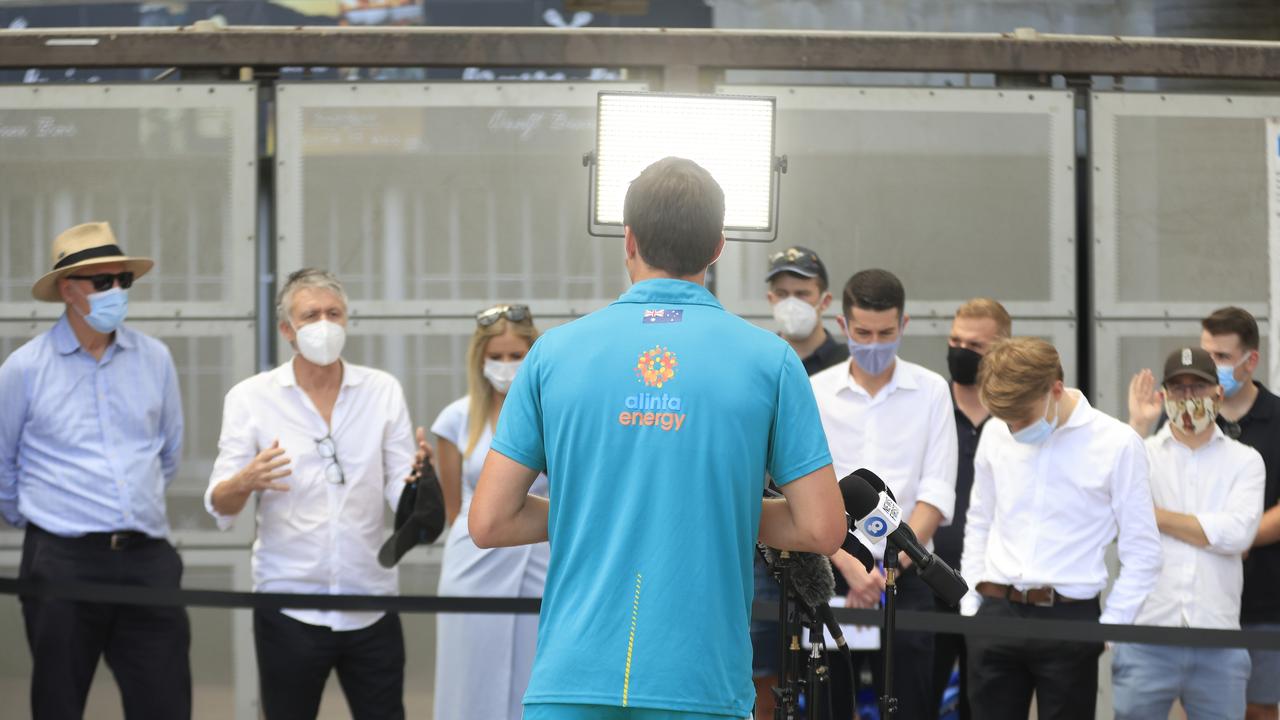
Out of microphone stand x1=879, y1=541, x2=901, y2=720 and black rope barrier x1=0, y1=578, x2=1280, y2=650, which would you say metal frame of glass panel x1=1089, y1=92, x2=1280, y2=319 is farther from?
microphone stand x1=879, y1=541, x2=901, y2=720

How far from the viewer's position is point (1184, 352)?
4535 mm

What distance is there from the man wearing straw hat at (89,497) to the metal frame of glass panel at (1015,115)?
221 centimetres

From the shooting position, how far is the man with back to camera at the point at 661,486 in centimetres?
242

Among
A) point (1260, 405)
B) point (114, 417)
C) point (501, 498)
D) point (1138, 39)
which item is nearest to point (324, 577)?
point (114, 417)

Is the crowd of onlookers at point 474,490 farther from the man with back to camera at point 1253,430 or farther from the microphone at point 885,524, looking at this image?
the microphone at point 885,524

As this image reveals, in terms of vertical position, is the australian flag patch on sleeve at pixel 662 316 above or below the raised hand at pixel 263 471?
above

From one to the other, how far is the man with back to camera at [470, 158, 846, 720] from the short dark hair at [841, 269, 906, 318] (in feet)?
7.28

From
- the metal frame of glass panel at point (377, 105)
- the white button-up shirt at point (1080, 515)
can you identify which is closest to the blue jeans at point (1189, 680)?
the white button-up shirt at point (1080, 515)

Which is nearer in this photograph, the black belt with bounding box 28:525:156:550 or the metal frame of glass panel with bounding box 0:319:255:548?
the black belt with bounding box 28:525:156:550

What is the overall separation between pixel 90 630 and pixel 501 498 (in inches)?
106

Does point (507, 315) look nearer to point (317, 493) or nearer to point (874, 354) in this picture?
point (317, 493)

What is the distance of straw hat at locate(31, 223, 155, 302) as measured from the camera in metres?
4.82

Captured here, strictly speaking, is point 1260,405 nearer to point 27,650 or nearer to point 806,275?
point 806,275

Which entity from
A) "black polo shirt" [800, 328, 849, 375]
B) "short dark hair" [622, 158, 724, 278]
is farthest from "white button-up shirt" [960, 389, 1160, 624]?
"short dark hair" [622, 158, 724, 278]
